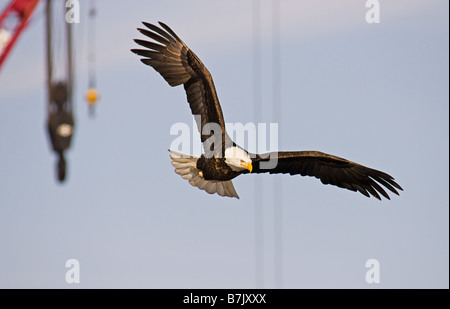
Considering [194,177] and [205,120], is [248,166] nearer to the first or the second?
[205,120]

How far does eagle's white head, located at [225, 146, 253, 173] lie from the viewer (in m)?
12.3

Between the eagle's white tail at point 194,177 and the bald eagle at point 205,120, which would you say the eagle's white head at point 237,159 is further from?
the eagle's white tail at point 194,177

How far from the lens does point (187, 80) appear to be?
12320 millimetres

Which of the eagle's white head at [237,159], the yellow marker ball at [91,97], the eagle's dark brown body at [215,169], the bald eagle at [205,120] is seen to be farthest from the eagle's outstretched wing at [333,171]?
the yellow marker ball at [91,97]

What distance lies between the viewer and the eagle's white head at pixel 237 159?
12.3 metres

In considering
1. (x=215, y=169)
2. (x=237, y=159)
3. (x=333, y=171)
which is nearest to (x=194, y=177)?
(x=215, y=169)

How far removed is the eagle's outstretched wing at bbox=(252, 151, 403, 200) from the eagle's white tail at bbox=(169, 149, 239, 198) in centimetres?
49

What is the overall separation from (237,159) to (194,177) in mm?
1143

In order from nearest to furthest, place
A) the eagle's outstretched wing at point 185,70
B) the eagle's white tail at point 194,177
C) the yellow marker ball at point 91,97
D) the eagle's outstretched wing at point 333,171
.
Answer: the yellow marker ball at point 91,97 < the eagle's outstretched wing at point 185,70 < the eagle's outstretched wing at point 333,171 < the eagle's white tail at point 194,177

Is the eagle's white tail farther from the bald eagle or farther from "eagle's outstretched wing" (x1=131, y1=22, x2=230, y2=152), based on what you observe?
"eagle's outstretched wing" (x1=131, y1=22, x2=230, y2=152)

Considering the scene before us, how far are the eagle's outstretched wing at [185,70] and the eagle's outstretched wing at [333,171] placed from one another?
39.2 inches
